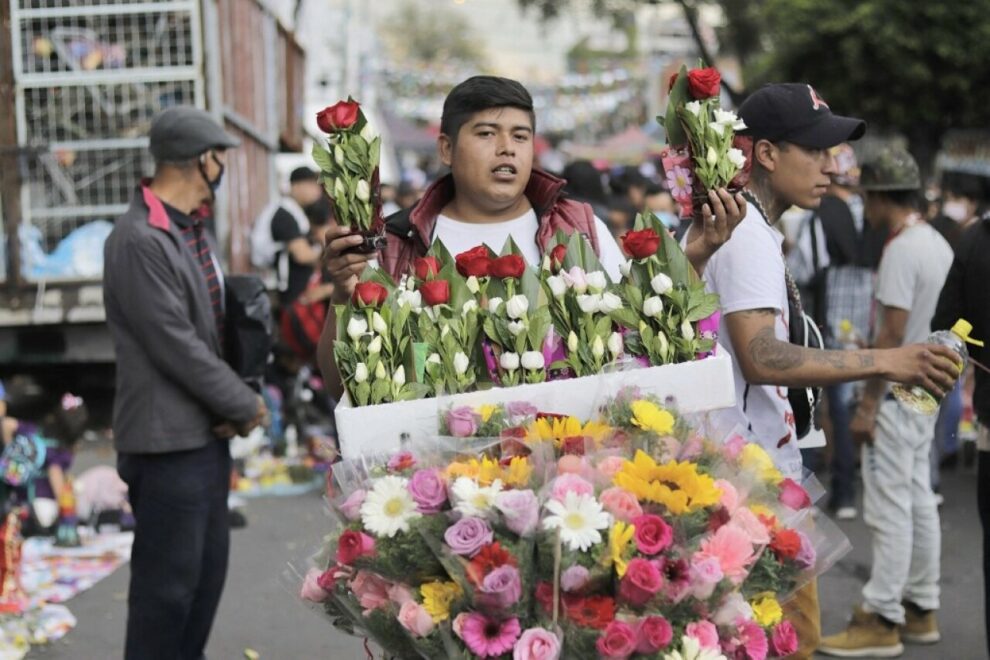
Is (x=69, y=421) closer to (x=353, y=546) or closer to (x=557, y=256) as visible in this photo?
(x=557, y=256)

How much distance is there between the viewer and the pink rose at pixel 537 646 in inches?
92.6

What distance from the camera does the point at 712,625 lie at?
2418mm

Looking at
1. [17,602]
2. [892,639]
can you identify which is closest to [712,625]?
[892,639]

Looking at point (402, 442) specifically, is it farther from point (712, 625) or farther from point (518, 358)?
point (712, 625)

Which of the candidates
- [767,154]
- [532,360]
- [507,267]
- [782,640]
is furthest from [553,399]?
[767,154]

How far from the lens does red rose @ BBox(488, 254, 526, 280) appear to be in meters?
2.88

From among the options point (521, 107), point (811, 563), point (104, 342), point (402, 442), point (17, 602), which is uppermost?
point (521, 107)

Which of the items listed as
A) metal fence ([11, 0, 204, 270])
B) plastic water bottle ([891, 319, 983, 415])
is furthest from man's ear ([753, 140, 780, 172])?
metal fence ([11, 0, 204, 270])

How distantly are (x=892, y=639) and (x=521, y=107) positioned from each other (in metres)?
3.56

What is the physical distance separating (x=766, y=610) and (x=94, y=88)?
8.32 m

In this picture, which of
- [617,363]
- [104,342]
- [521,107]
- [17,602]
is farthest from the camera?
[104,342]

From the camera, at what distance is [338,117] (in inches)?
120

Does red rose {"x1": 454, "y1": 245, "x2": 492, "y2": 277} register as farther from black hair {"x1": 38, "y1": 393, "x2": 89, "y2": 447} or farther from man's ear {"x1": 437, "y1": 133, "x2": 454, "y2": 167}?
black hair {"x1": 38, "y1": 393, "x2": 89, "y2": 447}

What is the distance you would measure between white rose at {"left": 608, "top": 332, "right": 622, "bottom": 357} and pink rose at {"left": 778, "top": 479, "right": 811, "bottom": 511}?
18.2 inches
